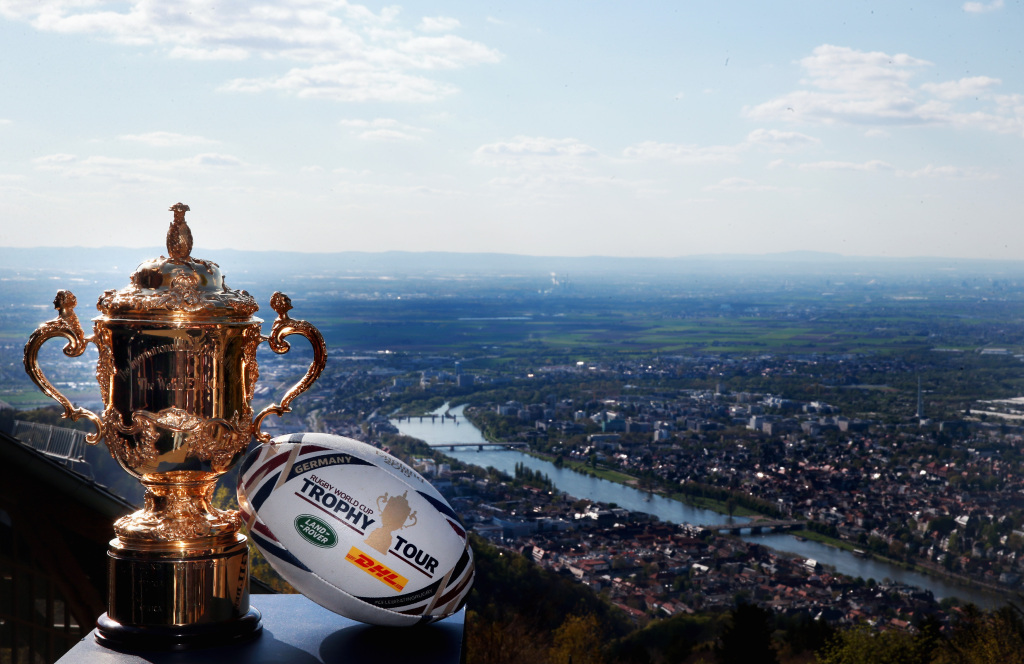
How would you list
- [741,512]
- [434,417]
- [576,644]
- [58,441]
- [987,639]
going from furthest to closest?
[434,417] < [741,512] < [987,639] < [576,644] < [58,441]

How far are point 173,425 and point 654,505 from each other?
17.8 meters

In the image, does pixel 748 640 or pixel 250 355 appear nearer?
pixel 250 355

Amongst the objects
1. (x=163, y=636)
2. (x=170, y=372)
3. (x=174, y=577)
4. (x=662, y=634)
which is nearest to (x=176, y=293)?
(x=170, y=372)

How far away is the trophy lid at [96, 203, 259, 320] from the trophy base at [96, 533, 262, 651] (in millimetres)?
494

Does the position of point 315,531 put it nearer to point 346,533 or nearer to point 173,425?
point 346,533

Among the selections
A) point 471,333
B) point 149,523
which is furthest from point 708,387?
point 149,523

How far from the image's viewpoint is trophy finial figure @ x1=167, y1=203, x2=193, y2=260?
206cm

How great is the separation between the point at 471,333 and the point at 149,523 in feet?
92.9

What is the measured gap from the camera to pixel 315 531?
2107 mm

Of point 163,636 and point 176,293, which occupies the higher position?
point 176,293

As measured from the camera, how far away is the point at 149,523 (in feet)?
6.62

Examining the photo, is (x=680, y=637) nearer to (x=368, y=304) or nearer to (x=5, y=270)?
(x=5, y=270)

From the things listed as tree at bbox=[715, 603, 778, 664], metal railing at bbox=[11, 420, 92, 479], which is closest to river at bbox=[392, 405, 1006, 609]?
tree at bbox=[715, 603, 778, 664]

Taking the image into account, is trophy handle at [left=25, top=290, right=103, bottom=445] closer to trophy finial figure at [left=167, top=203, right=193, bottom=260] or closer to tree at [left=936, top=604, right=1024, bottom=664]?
trophy finial figure at [left=167, top=203, right=193, bottom=260]
